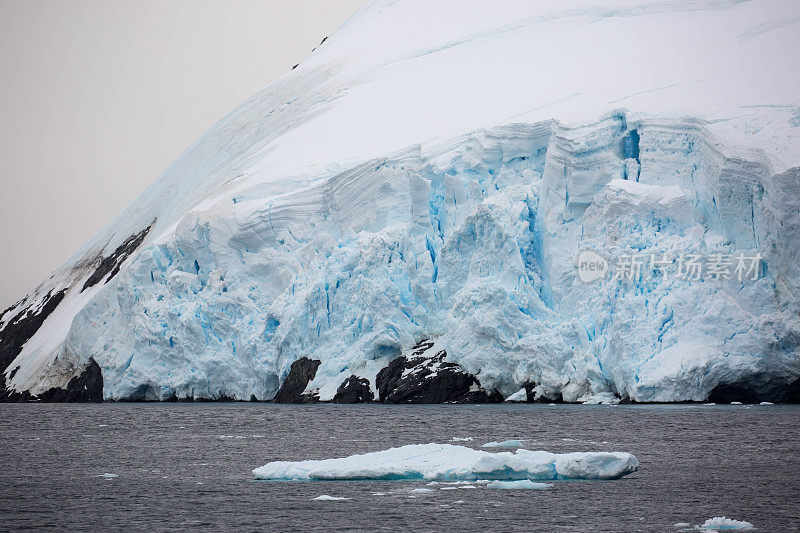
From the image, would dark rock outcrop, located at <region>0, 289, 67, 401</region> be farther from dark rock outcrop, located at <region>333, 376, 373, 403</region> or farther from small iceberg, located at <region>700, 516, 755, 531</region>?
small iceberg, located at <region>700, 516, 755, 531</region>

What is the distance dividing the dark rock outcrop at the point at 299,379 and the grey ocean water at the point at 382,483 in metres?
2.28

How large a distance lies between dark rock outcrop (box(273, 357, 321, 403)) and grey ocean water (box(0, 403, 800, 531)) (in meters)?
2.28

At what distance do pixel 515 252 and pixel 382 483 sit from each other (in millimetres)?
14714

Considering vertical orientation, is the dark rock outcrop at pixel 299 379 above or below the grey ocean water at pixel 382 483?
above

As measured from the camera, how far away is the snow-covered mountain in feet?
90.4

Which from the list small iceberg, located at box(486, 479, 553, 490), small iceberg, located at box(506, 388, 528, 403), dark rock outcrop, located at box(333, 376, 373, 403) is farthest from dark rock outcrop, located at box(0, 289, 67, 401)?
small iceberg, located at box(486, 479, 553, 490)

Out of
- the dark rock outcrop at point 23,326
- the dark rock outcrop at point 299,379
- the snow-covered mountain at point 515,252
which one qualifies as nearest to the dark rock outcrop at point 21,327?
the dark rock outcrop at point 23,326

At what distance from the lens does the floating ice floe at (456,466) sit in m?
15.6

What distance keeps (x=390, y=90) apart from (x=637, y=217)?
79.1 feet

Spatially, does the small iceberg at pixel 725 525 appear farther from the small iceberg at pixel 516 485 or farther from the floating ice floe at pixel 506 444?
the floating ice floe at pixel 506 444

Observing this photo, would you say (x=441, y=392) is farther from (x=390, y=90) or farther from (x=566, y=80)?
(x=390, y=90)

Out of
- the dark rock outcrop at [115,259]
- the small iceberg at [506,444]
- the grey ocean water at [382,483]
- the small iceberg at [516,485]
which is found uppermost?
the dark rock outcrop at [115,259]

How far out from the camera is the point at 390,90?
51250 millimetres

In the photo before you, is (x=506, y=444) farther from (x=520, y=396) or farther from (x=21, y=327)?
(x=21, y=327)
